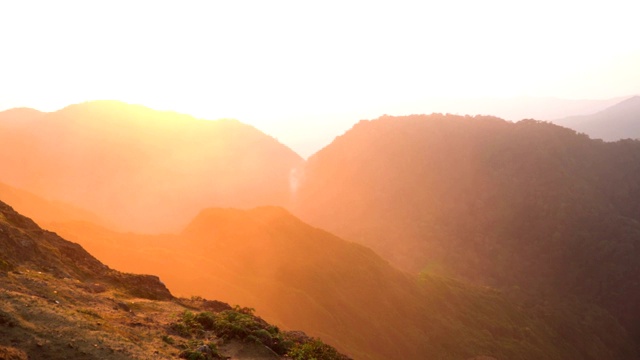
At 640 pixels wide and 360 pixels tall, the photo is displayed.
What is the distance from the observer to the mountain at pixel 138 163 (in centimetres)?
9688

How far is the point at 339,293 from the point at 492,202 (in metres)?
61.6

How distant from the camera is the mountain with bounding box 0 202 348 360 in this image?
9.52 metres

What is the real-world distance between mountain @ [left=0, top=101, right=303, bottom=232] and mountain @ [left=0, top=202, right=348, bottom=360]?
76.2 meters

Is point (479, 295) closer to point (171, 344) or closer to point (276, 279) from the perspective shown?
point (276, 279)

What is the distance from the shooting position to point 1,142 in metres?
104

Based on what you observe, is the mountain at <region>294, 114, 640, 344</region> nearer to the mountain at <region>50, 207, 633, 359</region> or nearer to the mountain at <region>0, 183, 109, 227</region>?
the mountain at <region>50, 207, 633, 359</region>

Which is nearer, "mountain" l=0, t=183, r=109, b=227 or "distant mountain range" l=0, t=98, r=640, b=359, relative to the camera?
"distant mountain range" l=0, t=98, r=640, b=359

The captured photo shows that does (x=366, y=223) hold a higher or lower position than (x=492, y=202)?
lower

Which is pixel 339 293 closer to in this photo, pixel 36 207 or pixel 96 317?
pixel 96 317

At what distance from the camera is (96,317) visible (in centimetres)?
1159

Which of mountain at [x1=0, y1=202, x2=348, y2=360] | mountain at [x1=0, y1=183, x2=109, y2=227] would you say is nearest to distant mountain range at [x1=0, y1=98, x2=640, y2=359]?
mountain at [x1=0, y1=202, x2=348, y2=360]

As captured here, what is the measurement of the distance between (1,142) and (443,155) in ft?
357

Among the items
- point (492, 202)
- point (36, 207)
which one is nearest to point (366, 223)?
point (492, 202)

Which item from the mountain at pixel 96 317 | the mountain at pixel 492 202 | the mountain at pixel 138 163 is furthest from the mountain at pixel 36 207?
the mountain at pixel 96 317
